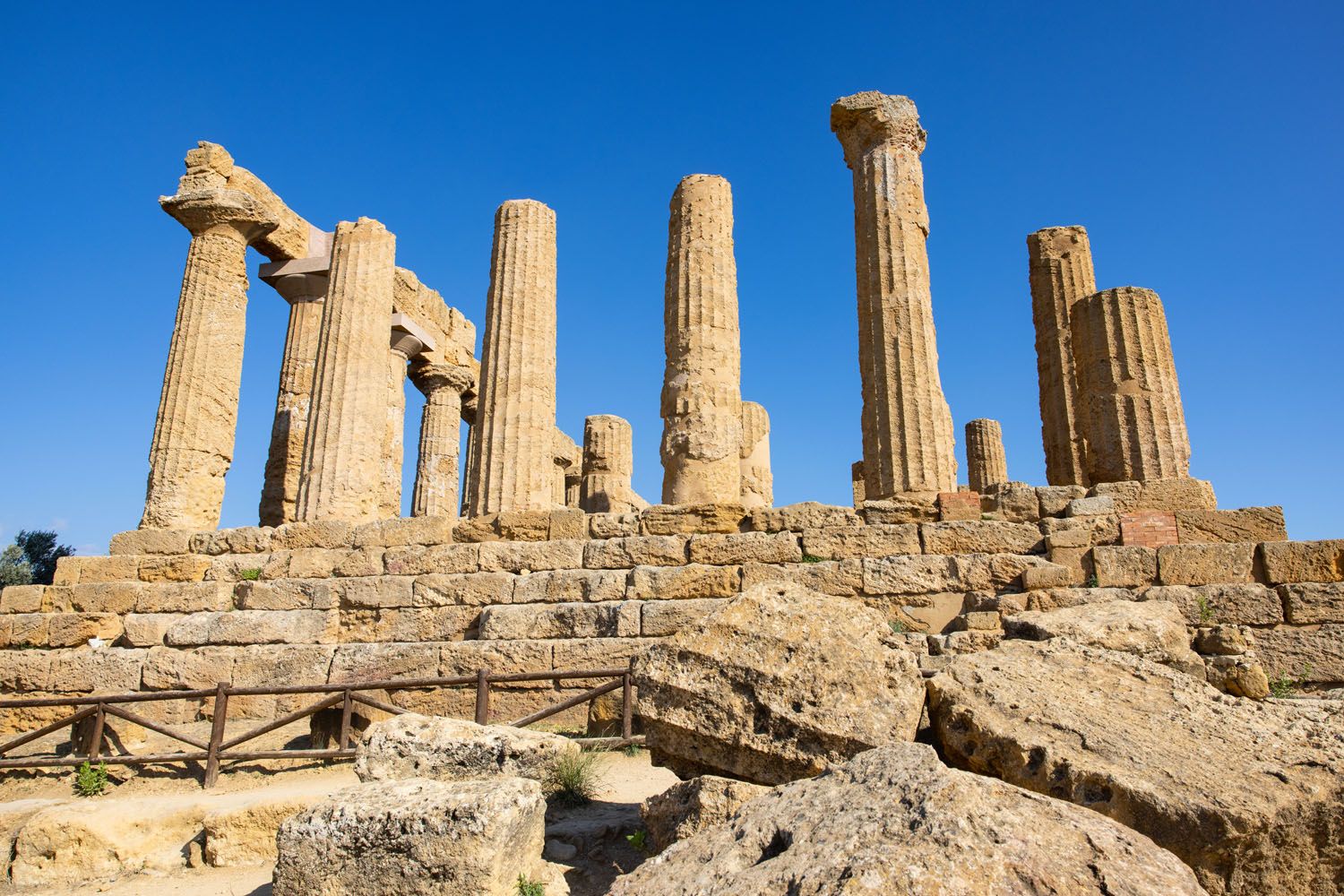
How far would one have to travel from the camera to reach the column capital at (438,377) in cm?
2027

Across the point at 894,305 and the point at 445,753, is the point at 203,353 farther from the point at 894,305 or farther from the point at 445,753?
the point at 445,753

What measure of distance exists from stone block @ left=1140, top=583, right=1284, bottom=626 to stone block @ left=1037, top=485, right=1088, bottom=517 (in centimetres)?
176

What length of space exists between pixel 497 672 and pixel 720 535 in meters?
2.96

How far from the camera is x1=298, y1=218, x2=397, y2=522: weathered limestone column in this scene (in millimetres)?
13797

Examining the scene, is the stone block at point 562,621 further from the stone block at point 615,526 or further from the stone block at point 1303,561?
the stone block at point 1303,561

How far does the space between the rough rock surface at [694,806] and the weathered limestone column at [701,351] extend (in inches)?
316

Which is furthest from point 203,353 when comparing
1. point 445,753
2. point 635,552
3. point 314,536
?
point 445,753

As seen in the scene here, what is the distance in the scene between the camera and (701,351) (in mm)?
13141

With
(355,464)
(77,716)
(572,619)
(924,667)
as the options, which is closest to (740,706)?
(924,667)

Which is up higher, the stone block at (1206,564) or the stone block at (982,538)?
the stone block at (982,538)

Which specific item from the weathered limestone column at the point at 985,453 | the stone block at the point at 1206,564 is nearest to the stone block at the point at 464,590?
the stone block at the point at 1206,564

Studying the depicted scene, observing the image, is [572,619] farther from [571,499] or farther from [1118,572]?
[571,499]

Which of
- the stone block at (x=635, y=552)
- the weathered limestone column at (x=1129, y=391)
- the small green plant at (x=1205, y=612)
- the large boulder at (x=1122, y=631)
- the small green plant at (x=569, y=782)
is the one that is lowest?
the small green plant at (x=569, y=782)

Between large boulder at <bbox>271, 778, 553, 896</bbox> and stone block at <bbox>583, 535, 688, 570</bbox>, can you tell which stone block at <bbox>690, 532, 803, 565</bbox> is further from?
large boulder at <bbox>271, 778, 553, 896</bbox>
